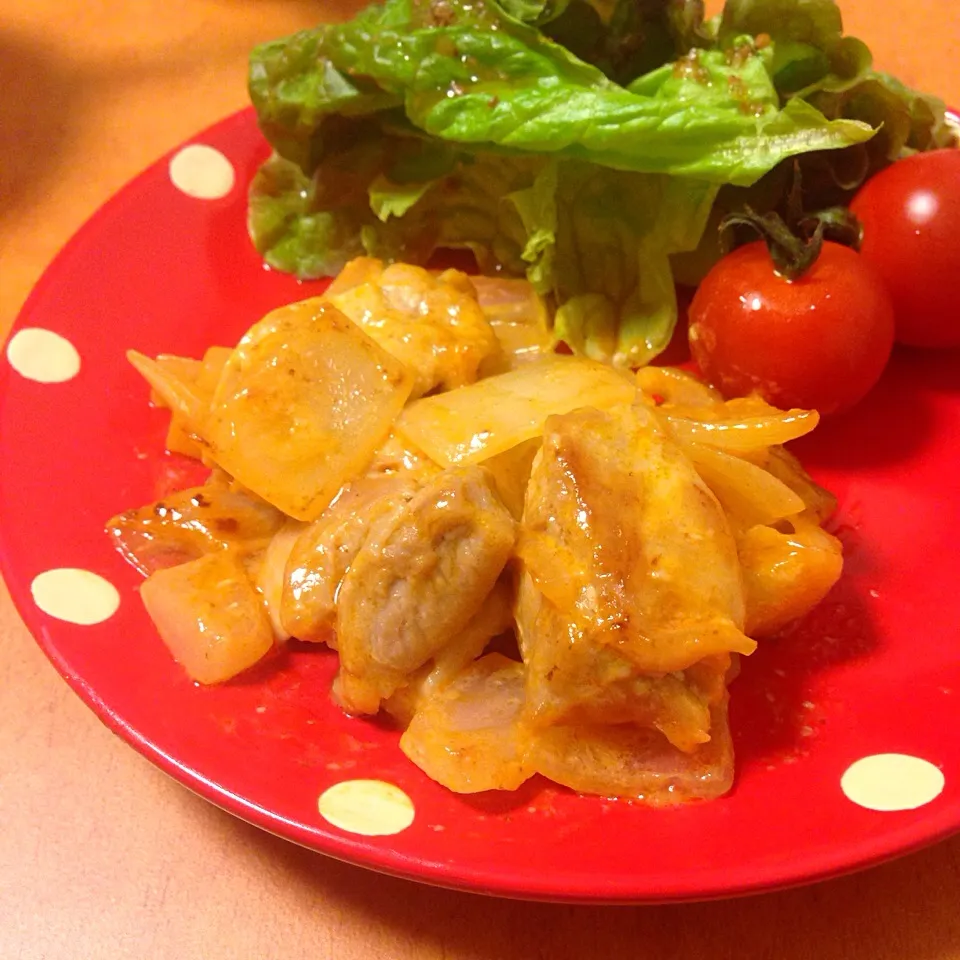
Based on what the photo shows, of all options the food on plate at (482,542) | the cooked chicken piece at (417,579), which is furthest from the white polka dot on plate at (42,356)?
the cooked chicken piece at (417,579)

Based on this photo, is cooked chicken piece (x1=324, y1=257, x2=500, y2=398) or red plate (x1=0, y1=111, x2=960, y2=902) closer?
red plate (x1=0, y1=111, x2=960, y2=902)

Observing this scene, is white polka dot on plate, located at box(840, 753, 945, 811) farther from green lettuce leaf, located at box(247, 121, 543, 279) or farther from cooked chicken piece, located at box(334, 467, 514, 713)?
green lettuce leaf, located at box(247, 121, 543, 279)

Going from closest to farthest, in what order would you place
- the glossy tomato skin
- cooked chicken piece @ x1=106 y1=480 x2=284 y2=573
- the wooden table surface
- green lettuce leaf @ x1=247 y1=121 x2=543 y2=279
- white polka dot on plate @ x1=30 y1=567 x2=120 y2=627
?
1. the wooden table surface
2. white polka dot on plate @ x1=30 y1=567 x2=120 y2=627
3. cooked chicken piece @ x1=106 y1=480 x2=284 y2=573
4. the glossy tomato skin
5. green lettuce leaf @ x1=247 y1=121 x2=543 y2=279

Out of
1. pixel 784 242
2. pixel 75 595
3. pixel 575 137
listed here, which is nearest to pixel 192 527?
pixel 75 595

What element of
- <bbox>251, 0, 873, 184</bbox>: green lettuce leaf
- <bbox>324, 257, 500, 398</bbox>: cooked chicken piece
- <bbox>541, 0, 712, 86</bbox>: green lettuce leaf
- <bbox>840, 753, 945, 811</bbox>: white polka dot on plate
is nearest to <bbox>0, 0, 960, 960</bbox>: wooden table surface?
<bbox>840, 753, 945, 811</bbox>: white polka dot on plate

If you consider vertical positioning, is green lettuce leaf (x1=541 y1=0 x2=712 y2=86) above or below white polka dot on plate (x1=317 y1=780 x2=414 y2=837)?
above

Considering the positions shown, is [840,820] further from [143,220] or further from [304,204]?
[143,220]

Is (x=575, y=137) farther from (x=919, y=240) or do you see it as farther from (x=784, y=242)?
(x=919, y=240)

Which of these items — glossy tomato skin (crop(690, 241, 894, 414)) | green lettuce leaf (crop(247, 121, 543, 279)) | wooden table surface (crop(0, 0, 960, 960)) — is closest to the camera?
wooden table surface (crop(0, 0, 960, 960))
